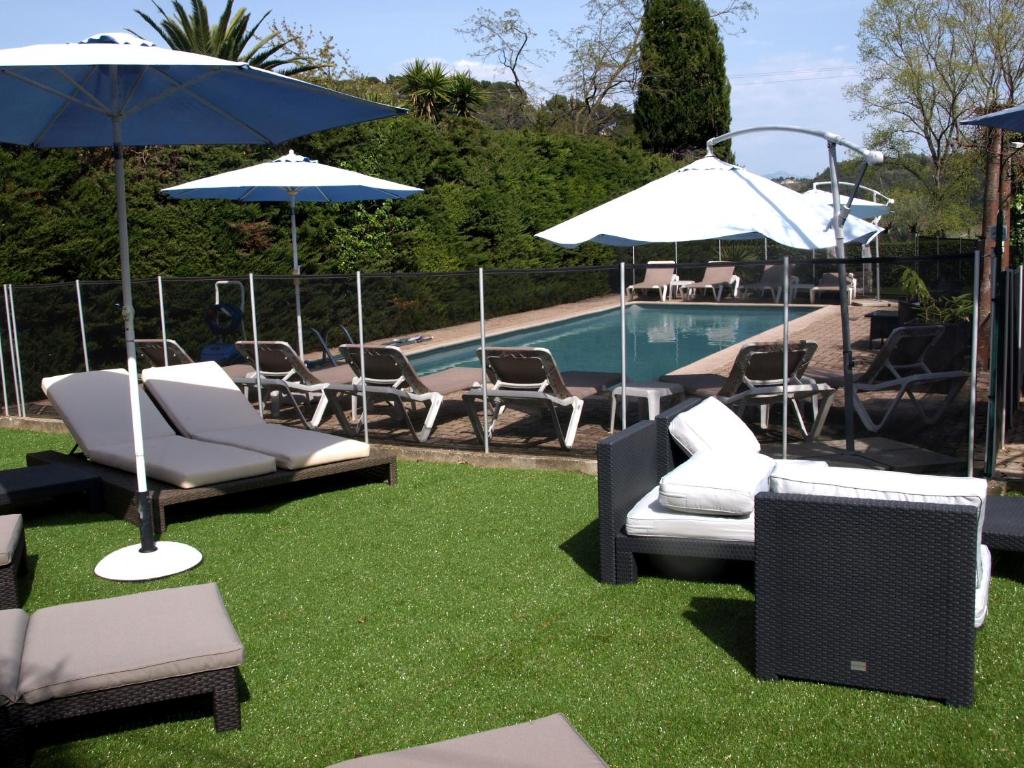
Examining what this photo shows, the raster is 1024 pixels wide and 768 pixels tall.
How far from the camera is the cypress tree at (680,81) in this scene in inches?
1412

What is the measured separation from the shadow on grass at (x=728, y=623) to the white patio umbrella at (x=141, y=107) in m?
2.84

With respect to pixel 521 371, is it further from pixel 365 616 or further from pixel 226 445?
pixel 365 616

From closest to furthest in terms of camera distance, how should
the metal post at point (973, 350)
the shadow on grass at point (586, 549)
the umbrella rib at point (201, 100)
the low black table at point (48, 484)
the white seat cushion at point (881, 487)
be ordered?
the white seat cushion at point (881, 487), the shadow on grass at point (586, 549), the umbrella rib at point (201, 100), the metal post at point (973, 350), the low black table at point (48, 484)

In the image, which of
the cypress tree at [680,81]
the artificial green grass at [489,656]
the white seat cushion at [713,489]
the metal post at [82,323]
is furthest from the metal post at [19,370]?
the cypress tree at [680,81]

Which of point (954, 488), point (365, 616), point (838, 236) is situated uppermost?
point (838, 236)

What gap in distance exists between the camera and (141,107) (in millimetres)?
5543

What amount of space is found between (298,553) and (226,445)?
1813 mm

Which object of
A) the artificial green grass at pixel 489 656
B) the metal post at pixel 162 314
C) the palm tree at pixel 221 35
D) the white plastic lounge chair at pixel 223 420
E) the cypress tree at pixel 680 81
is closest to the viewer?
the artificial green grass at pixel 489 656

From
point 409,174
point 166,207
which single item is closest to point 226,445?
point 166,207

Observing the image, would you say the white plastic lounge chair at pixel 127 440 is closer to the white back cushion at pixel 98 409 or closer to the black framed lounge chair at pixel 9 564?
the white back cushion at pixel 98 409

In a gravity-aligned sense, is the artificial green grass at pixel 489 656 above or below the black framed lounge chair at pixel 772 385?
below

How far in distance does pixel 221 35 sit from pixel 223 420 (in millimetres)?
16937

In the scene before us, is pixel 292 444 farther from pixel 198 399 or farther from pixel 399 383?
pixel 399 383

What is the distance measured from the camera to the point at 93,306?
33.9 ft
